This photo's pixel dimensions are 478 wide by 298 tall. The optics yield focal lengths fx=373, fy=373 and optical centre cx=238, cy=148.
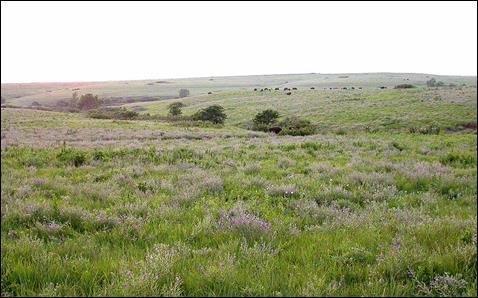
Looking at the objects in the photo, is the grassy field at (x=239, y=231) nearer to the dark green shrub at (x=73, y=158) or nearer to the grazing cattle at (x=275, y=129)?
the dark green shrub at (x=73, y=158)

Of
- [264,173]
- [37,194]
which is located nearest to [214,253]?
[37,194]

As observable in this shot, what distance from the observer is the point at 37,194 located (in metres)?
7.87

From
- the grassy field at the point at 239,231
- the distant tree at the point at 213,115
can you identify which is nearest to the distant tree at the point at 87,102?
the distant tree at the point at 213,115

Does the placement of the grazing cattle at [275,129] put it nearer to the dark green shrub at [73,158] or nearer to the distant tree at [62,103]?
the dark green shrub at [73,158]

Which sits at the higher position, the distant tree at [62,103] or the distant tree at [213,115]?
the distant tree at [62,103]

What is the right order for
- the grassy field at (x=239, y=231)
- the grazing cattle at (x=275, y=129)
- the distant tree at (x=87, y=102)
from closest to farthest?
the grassy field at (x=239, y=231) → the grazing cattle at (x=275, y=129) → the distant tree at (x=87, y=102)

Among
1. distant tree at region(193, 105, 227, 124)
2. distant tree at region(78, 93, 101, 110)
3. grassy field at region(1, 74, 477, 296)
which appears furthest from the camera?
distant tree at region(78, 93, 101, 110)

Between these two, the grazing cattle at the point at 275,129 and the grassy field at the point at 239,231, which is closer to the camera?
the grassy field at the point at 239,231

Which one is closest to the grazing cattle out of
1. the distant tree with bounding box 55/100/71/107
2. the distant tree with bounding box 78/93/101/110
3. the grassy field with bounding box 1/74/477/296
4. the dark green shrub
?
the grassy field with bounding box 1/74/477/296

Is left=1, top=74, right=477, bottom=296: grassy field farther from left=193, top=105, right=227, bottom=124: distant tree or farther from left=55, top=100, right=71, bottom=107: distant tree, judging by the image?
left=55, top=100, right=71, bottom=107: distant tree

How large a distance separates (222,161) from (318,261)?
932 cm

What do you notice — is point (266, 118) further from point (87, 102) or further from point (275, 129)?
point (87, 102)

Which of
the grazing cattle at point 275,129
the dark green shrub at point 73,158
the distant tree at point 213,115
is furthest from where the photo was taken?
the distant tree at point 213,115

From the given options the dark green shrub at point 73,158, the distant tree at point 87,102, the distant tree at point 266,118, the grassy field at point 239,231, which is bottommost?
the grassy field at point 239,231
